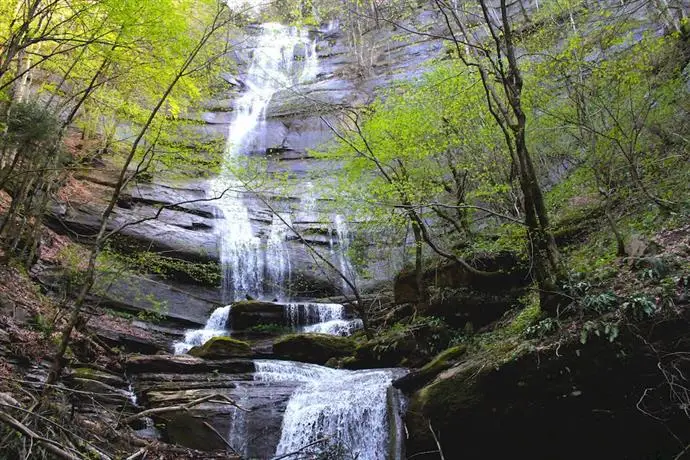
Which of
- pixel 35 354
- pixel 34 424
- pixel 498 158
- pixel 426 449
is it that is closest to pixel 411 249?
pixel 498 158

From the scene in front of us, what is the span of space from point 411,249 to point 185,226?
10931mm

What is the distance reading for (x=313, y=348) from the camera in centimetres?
→ 1318

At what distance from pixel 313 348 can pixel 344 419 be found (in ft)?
15.8

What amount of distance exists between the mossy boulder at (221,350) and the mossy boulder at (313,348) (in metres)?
1.14

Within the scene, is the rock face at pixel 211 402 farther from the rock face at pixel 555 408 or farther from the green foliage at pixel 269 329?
the green foliage at pixel 269 329

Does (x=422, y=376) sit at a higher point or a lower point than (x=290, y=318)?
lower

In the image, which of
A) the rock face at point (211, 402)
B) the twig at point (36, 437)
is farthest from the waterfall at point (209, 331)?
the twig at point (36, 437)

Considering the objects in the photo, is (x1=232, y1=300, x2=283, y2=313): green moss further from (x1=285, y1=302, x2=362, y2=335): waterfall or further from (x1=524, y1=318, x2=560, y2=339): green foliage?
(x1=524, y1=318, x2=560, y2=339): green foliage

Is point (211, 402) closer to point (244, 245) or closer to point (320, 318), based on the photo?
point (320, 318)

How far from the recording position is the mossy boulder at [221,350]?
1205cm

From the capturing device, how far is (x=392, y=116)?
12.0 metres

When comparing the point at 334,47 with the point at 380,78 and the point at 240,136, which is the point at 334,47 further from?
the point at 240,136

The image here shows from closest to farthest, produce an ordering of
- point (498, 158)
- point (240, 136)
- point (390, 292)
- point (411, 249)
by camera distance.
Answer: point (498, 158) < point (411, 249) < point (390, 292) < point (240, 136)

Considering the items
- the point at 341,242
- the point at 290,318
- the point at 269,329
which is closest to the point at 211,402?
the point at 269,329
